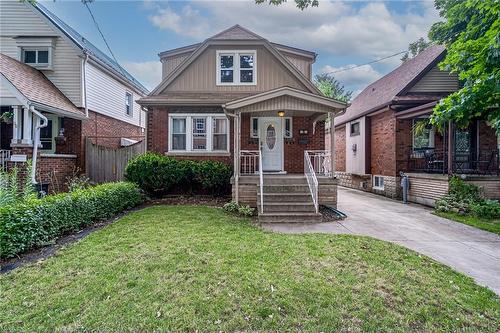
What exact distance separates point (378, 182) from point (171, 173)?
1050 centimetres

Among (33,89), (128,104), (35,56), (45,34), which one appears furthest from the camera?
(128,104)

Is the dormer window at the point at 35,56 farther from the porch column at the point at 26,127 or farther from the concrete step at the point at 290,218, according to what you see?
the concrete step at the point at 290,218

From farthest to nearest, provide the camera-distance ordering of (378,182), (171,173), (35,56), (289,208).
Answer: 1. (378,182)
2. (35,56)
3. (171,173)
4. (289,208)

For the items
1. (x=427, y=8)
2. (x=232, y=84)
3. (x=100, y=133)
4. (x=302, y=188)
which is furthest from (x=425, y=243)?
(x=100, y=133)

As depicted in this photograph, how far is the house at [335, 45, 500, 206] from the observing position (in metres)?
11.0

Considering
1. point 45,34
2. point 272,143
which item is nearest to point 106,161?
point 45,34

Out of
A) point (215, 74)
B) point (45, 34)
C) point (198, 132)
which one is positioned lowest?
point (198, 132)

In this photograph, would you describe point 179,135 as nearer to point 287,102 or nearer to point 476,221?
point 287,102

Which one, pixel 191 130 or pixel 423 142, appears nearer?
pixel 191 130

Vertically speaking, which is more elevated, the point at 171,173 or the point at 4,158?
the point at 4,158

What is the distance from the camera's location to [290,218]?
779 centimetres

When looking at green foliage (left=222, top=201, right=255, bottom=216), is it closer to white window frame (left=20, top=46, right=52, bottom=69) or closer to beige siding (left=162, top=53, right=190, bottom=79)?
beige siding (left=162, top=53, right=190, bottom=79)

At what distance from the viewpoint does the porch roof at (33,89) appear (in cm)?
989

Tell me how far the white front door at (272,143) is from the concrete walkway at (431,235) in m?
3.25
